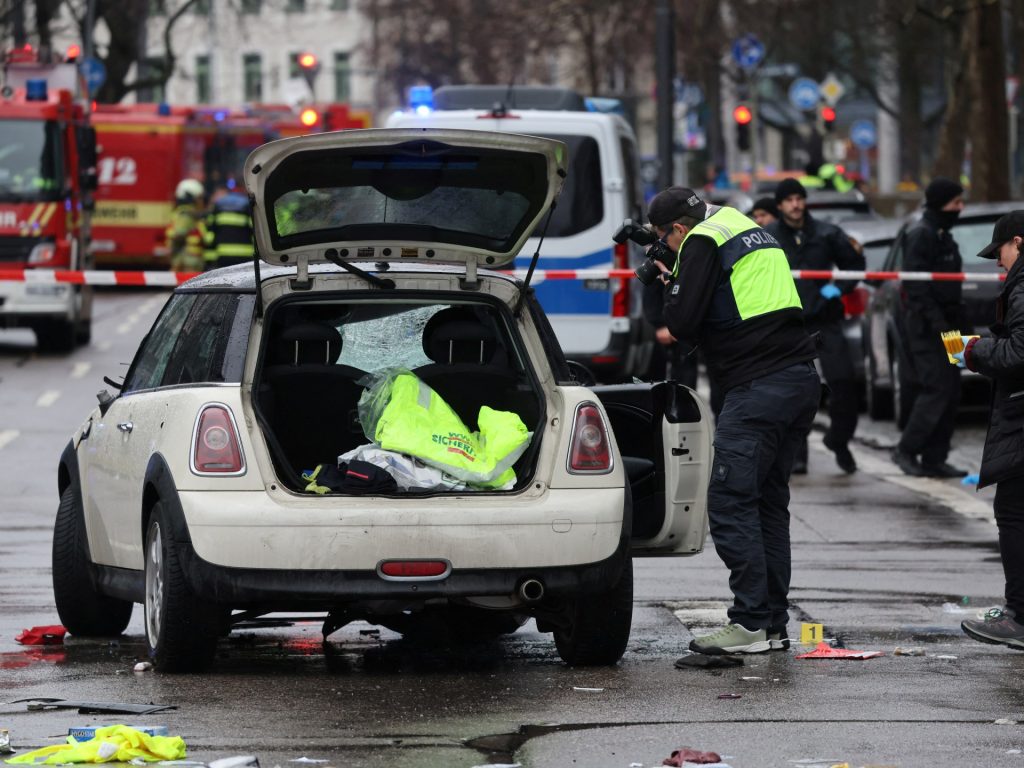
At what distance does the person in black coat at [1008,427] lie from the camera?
813 cm

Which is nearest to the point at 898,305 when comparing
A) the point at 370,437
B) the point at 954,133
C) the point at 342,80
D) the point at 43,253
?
the point at 370,437

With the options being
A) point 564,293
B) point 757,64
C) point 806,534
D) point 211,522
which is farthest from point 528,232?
point 757,64

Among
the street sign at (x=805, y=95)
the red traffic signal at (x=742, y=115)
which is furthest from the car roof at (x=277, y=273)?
the street sign at (x=805, y=95)

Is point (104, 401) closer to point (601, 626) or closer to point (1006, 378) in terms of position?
point (601, 626)

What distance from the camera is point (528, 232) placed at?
777cm

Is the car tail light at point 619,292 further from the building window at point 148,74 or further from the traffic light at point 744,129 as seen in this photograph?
the building window at point 148,74

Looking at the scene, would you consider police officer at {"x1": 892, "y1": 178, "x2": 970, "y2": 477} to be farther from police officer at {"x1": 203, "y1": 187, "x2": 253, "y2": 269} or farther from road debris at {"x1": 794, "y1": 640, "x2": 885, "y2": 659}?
police officer at {"x1": 203, "y1": 187, "x2": 253, "y2": 269}

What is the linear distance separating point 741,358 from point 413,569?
159 cm

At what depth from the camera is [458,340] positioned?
7.89 meters

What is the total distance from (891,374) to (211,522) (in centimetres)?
1120

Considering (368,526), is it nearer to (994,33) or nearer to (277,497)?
(277,497)

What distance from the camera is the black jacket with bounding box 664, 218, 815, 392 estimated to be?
26.0ft

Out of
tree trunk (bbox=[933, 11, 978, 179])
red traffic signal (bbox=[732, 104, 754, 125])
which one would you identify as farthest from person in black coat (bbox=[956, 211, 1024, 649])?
red traffic signal (bbox=[732, 104, 754, 125])

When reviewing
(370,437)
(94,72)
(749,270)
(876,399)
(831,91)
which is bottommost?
(876,399)
